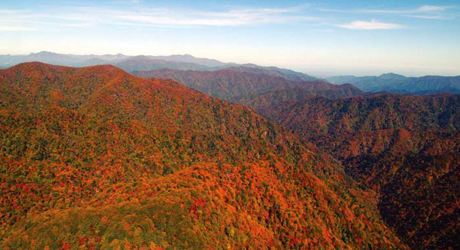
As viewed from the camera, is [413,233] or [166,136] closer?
[413,233]

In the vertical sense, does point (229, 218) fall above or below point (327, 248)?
above

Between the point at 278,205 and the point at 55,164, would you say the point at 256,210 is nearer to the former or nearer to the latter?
the point at 278,205

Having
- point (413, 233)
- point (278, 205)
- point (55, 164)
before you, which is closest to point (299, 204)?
point (278, 205)

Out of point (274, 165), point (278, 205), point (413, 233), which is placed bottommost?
point (413, 233)

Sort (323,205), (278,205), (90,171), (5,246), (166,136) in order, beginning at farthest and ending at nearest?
(166,136), (323,205), (90,171), (278,205), (5,246)

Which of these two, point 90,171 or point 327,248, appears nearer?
point 327,248

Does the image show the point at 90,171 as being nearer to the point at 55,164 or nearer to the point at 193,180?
the point at 55,164

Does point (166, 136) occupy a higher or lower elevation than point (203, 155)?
higher

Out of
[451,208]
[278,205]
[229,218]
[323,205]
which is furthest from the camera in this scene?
[451,208]

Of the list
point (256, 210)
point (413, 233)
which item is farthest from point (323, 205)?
point (413, 233)
